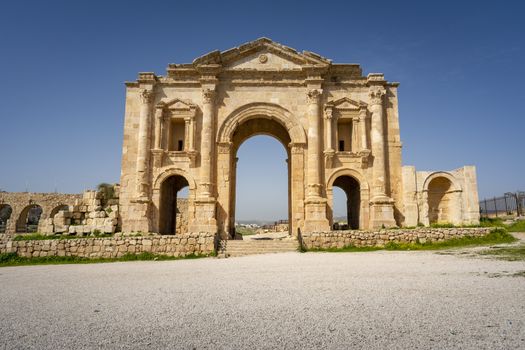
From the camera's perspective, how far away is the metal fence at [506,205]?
2322 cm

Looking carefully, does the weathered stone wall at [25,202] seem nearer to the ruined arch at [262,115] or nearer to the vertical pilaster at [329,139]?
the ruined arch at [262,115]

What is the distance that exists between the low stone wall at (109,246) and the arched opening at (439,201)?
13.5m

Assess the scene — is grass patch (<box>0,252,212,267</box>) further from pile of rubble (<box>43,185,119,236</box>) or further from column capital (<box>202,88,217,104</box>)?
column capital (<box>202,88,217,104</box>)

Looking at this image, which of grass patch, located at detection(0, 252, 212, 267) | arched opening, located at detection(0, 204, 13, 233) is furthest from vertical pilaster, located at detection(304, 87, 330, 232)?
arched opening, located at detection(0, 204, 13, 233)

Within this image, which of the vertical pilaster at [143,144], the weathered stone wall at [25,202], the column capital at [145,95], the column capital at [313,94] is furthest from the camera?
the weathered stone wall at [25,202]

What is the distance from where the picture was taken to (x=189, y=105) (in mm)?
19188

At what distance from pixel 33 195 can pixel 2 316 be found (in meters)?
29.7

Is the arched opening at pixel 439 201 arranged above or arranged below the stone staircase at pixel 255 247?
above

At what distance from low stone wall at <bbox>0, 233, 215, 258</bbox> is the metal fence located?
20374 millimetres

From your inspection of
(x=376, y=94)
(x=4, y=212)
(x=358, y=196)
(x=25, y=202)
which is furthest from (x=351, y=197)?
(x=4, y=212)

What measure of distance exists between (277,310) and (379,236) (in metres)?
11.2

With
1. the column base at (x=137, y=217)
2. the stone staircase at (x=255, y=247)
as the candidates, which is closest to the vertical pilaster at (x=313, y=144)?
the stone staircase at (x=255, y=247)

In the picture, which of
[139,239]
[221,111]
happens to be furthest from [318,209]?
[139,239]

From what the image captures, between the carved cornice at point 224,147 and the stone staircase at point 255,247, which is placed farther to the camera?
the carved cornice at point 224,147
